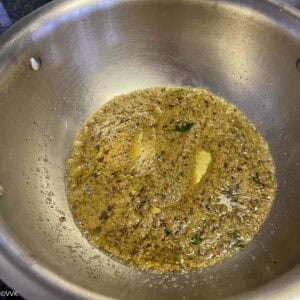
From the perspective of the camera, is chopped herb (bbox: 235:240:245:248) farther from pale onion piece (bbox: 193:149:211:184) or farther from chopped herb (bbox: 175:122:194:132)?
chopped herb (bbox: 175:122:194:132)

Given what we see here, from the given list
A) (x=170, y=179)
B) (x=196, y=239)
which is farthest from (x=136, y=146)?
(x=196, y=239)

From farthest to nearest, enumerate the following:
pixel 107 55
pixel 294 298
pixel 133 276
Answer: pixel 107 55 < pixel 133 276 < pixel 294 298

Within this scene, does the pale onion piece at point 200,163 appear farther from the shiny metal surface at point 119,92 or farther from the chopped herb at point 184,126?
the shiny metal surface at point 119,92

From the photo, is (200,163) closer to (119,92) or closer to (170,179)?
(170,179)

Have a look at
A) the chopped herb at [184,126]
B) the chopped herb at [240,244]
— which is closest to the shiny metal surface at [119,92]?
the chopped herb at [240,244]

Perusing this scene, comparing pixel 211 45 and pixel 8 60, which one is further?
pixel 211 45

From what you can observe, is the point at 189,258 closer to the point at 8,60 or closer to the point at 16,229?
the point at 16,229

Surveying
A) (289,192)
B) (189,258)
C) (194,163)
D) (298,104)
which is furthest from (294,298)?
(298,104)
